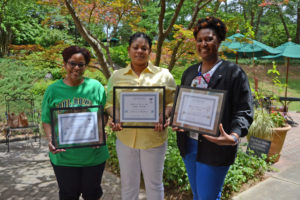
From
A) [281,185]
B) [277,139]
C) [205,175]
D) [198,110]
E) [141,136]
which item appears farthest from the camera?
[277,139]

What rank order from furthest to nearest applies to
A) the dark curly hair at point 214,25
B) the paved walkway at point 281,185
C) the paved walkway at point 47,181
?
the paved walkway at point 47,181
the paved walkway at point 281,185
the dark curly hair at point 214,25

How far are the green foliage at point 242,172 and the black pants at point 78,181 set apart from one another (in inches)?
Result: 73.5

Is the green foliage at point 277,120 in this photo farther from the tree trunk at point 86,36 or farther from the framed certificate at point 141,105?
the framed certificate at point 141,105

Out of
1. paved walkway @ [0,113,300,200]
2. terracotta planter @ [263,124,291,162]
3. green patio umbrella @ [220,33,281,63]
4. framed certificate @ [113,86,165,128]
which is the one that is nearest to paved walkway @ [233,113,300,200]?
paved walkway @ [0,113,300,200]

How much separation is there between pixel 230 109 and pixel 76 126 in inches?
52.0

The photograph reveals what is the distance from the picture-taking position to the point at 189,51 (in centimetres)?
489

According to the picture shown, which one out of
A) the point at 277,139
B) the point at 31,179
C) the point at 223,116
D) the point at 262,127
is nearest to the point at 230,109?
the point at 223,116

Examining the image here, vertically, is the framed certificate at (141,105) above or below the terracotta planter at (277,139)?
above

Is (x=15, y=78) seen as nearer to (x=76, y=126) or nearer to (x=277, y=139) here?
(x=76, y=126)

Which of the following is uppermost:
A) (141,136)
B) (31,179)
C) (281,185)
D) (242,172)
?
(141,136)

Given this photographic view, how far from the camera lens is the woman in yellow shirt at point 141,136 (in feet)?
7.59

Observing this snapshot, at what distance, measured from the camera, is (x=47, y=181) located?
411cm

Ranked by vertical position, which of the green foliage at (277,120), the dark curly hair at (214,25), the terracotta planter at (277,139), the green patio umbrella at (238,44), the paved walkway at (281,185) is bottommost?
the paved walkway at (281,185)

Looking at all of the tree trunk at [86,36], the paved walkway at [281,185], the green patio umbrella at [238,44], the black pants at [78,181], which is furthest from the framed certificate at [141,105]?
the green patio umbrella at [238,44]
